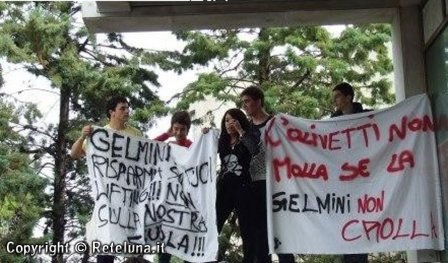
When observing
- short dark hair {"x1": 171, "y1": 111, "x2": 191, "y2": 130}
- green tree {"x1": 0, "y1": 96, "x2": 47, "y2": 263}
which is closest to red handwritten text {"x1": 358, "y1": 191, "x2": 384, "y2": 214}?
short dark hair {"x1": 171, "y1": 111, "x2": 191, "y2": 130}

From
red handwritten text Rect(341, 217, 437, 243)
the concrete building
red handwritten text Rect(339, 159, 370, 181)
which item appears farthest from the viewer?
the concrete building

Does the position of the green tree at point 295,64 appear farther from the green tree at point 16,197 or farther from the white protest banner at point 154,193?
the white protest banner at point 154,193

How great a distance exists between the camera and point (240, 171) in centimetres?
593

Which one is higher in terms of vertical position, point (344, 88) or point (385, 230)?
point (344, 88)

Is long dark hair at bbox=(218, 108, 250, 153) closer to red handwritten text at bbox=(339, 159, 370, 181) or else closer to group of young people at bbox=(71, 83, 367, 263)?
group of young people at bbox=(71, 83, 367, 263)

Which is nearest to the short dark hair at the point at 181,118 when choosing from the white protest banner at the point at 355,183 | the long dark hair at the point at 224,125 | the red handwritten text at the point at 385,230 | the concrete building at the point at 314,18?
the long dark hair at the point at 224,125

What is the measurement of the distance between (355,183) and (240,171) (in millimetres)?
1126

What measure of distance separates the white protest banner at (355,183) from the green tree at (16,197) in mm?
8605

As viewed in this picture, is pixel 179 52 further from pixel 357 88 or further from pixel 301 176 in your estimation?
pixel 301 176

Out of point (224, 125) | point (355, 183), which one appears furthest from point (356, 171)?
point (224, 125)

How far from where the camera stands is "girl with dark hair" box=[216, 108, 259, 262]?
588cm

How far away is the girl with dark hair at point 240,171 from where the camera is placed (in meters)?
5.88

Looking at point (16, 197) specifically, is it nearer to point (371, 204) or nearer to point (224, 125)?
point (224, 125)

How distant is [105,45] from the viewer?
17.0m
